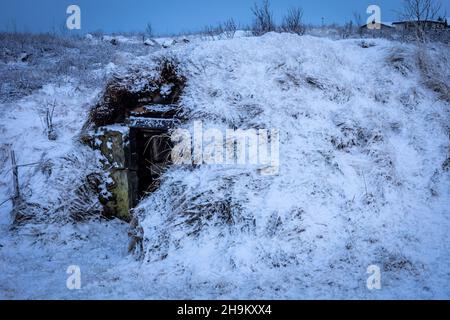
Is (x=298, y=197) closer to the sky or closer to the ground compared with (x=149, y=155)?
closer to the ground

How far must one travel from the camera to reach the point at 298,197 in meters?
4.04

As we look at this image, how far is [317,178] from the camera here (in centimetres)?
417

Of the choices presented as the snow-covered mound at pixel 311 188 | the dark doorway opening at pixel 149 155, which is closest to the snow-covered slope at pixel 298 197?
the snow-covered mound at pixel 311 188

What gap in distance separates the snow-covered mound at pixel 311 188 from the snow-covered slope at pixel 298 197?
0.05 feet

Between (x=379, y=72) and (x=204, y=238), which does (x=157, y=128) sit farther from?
(x=379, y=72)

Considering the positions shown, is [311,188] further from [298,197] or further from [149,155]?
[149,155]

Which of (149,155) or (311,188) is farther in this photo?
(149,155)

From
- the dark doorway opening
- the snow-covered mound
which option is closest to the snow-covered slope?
the snow-covered mound

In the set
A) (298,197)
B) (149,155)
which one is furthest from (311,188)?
(149,155)

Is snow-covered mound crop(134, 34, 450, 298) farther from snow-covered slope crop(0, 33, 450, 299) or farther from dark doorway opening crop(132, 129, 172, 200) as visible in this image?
dark doorway opening crop(132, 129, 172, 200)

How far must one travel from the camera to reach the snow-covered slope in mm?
3455

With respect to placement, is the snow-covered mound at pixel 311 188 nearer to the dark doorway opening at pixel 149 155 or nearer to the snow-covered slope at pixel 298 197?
the snow-covered slope at pixel 298 197

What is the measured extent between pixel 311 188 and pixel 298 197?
201 mm
